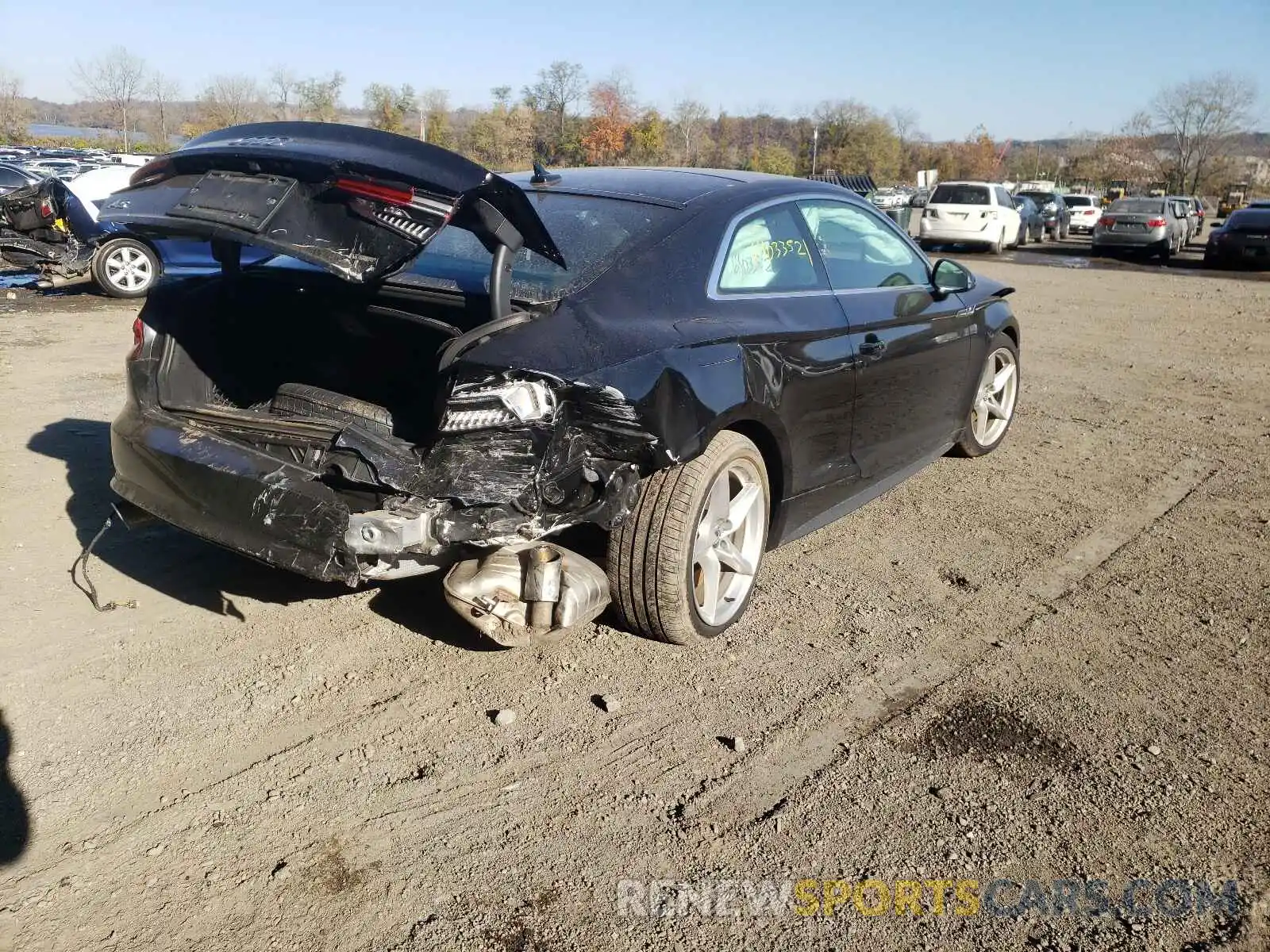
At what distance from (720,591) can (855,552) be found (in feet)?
3.51

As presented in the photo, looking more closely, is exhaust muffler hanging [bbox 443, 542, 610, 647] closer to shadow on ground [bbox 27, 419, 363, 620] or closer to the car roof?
shadow on ground [bbox 27, 419, 363, 620]

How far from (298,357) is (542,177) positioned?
1.29 metres

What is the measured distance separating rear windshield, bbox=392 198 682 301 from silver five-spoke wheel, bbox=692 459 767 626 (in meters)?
0.87

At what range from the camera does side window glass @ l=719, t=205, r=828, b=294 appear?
3705 mm

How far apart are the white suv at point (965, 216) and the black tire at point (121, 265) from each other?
16964 mm

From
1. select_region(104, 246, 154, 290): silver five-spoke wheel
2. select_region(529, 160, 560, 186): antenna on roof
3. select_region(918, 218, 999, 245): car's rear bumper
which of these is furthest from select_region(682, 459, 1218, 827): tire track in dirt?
select_region(918, 218, 999, 245): car's rear bumper

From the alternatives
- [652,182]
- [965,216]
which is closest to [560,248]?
[652,182]

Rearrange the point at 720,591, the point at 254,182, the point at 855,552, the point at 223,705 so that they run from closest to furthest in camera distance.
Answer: the point at 254,182
the point at 223,705
the point at 720,591
the point at 855,552

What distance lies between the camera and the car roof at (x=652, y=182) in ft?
12.7

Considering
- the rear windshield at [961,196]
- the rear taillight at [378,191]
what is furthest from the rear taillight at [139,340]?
the rear windshield at [961,196]

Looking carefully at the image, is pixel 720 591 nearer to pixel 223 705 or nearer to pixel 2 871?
pixel 223 705

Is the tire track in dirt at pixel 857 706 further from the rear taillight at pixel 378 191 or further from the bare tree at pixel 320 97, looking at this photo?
the bare tree at pixel 320 97

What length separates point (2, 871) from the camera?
2465 mm

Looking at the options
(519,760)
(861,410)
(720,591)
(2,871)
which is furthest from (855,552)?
(2,871)
